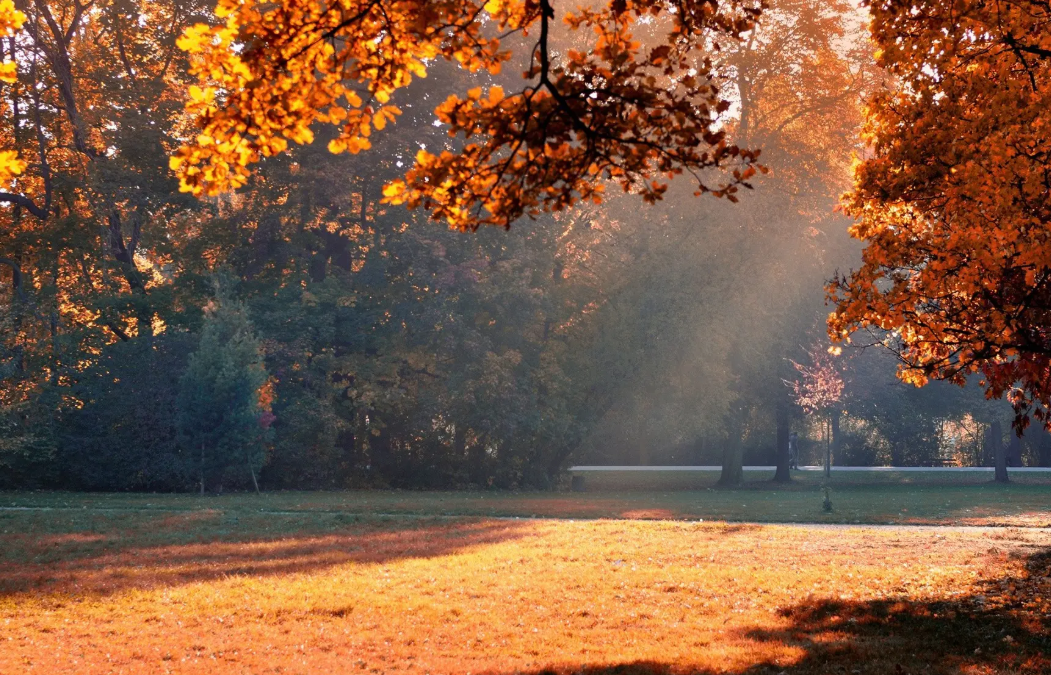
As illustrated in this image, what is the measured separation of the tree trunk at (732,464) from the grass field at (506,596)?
20.6 metres

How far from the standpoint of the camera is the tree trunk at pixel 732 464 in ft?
141

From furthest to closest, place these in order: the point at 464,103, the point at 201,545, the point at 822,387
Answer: the point at 822,387
the point at 201,545
the point at 464,103

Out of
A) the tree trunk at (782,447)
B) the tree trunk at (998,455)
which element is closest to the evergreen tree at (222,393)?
the tree trunk at (782,447)

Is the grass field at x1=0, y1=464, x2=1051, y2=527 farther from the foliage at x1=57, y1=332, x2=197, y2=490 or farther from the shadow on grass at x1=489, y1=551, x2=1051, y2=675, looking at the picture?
the shadow on grass at x1=489, y1=551, x2=1051, y2=675

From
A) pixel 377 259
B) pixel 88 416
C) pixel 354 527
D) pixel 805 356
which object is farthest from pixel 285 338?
pixel 805 356

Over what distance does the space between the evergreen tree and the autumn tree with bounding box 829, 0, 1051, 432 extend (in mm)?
19433

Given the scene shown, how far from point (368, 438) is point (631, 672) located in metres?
29.1

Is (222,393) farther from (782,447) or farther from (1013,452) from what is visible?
(1013,452)

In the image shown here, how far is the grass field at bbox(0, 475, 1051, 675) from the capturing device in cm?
971

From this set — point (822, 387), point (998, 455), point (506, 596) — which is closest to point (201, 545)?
point (506, 596)

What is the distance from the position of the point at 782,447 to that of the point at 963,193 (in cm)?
3466

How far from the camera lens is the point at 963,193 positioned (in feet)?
38.6

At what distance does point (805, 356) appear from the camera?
1654 inches

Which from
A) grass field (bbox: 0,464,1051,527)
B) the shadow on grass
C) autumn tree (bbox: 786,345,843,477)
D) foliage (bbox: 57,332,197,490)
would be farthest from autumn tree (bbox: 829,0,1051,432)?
foliage (bbox: 57,332,197,490)
